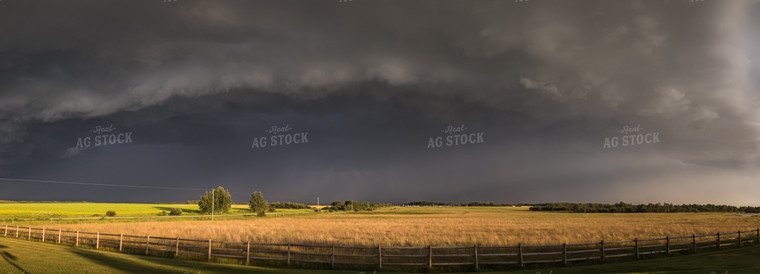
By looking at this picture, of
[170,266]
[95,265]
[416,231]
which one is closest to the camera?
[95,265]

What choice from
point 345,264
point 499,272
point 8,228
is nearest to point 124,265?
point 345,264

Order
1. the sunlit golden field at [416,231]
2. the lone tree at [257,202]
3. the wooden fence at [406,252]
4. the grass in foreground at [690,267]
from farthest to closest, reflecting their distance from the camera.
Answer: the lone tree at [257,202] → the sunlit golden field at [416,231] → the wooden fence at [406,252] → the grass in foreground at [690,267]

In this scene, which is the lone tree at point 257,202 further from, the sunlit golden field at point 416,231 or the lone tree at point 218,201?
the sunlit golden field at point 416,231

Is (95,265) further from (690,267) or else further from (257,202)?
(257,202)

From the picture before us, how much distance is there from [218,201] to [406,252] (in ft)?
373

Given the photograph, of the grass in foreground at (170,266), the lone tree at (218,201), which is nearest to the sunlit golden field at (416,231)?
the grass in foreground at (170,266)

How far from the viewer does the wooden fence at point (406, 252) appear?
22.8m

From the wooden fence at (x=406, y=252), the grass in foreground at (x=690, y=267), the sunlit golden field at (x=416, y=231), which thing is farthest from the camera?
the sunlit golden field at (x=416, y=231)

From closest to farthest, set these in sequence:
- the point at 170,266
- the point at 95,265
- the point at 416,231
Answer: the point at 95,265, the point at 170,266, the point at 416,231

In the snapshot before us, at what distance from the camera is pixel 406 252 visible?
3197 centimetres

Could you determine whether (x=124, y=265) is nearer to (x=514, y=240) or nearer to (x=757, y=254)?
(x=514, y=240)

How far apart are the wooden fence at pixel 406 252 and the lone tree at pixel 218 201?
293 ft

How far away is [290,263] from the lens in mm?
23500

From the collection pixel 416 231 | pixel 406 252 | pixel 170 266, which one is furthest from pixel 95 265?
pixel 416 231
